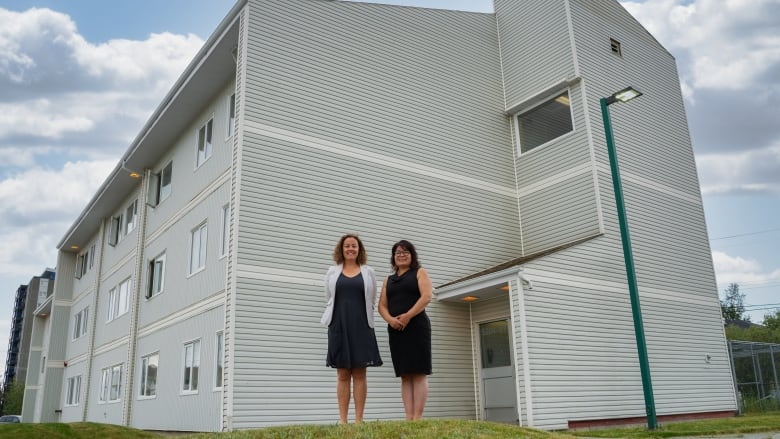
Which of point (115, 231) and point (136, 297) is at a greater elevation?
point (115, 231)

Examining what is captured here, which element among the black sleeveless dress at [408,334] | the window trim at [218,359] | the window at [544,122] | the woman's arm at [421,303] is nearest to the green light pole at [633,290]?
the window at [544,122]

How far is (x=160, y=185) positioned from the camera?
1797 centimetres

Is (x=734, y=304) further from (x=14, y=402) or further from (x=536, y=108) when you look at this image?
(x=14, y=402)

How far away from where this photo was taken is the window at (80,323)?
24609 millimetres

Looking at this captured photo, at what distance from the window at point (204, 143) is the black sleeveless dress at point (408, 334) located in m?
9.13

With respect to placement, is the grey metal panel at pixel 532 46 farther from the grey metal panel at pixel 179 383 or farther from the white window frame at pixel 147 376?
the white window frame at pixel 147 376

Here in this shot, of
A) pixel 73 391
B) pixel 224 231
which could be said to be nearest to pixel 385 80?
pixel 224 231

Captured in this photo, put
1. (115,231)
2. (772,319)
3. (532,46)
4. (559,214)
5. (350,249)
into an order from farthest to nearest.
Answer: (772,319)
(115,231)
(532,46)
(559,214)
(350,249)

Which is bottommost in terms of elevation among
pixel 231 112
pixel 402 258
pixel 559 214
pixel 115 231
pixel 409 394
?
pixel 409 394

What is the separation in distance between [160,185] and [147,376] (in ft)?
16.9

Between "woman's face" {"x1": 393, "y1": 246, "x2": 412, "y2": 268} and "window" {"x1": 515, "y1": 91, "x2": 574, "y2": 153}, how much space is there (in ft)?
29.1

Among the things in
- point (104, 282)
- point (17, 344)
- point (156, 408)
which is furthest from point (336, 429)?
point (17, 344)

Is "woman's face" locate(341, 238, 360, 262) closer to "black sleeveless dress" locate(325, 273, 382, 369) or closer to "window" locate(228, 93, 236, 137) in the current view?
"black sleeveless dress" locate(325, 273, 382, 369)

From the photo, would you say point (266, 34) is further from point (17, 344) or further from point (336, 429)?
point (17, 344)
